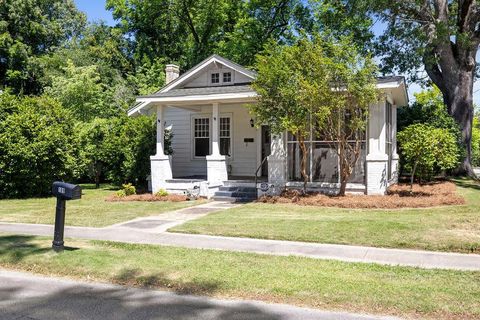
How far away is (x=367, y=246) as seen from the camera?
7.54 m

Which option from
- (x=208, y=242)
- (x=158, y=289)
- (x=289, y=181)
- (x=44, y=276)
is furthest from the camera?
(x=289, y=181)

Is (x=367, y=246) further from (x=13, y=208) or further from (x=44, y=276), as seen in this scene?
(x=13, y=208)

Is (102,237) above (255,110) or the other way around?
the other way around

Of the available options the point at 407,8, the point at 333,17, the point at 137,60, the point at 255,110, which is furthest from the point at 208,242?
the point at 137,60

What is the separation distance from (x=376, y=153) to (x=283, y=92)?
376cm

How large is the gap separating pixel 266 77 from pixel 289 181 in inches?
158

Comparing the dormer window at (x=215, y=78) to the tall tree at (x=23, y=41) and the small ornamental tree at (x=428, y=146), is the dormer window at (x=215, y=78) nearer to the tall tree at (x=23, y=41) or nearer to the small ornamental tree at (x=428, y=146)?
the small ornamental tree at (x=428, y=146)

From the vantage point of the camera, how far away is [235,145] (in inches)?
721

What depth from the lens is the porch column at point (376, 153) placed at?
13.5 metres

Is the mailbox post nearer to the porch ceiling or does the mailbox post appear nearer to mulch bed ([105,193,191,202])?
mulch bed ([105,193,191,202])

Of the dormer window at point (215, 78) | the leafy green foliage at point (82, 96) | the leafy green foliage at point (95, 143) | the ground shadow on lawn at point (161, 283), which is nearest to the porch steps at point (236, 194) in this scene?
the dormer window at point (215, 78)

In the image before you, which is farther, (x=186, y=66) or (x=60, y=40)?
(x=60, y=40)

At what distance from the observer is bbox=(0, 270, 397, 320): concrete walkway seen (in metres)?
4.50

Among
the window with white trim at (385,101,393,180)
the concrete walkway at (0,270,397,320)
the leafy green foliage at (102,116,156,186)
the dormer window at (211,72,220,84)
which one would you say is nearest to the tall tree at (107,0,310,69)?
the dormer window at (211,72,220,84)
